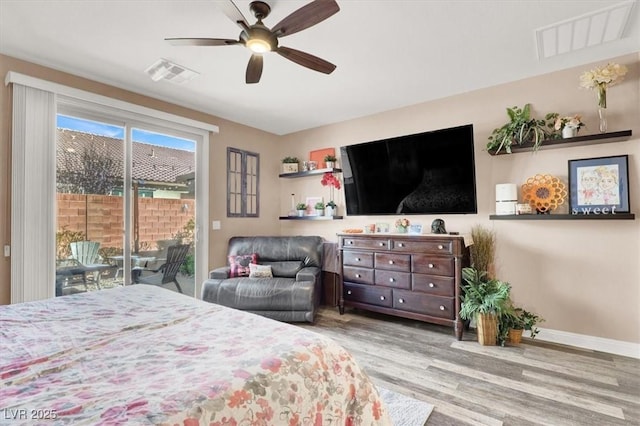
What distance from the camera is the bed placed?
2.58 feet

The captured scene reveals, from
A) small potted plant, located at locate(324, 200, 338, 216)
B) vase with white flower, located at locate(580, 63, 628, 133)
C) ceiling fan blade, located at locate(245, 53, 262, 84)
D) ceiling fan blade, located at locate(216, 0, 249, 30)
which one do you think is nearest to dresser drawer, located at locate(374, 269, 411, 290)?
small potted plant, located at locate(324, 200, 338, 216)

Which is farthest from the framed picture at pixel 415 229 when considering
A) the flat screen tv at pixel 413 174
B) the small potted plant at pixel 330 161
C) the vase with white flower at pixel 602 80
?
the vase with white flower at pixel 602 80

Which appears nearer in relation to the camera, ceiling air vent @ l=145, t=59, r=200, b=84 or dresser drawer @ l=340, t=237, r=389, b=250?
ceiling air vent @ l=145, t=59, r=200, b=84

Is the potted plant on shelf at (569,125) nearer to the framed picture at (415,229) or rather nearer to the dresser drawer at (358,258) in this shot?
the framed picture at (415,229)

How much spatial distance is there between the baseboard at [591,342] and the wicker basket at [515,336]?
0.30 m

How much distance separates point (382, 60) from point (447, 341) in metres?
2.77

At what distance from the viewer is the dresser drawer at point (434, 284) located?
3066 millimetres

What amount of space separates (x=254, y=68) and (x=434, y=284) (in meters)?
2.66

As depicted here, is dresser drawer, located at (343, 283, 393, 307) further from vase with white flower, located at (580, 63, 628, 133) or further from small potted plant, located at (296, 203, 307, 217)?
vase with white flower, located at (580, 63, 628, 133)

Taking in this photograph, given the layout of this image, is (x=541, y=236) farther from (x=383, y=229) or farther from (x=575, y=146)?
(x=383, y=229)

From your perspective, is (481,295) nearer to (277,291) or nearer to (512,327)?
(512,327)

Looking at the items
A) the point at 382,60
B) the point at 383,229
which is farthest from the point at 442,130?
the point at 383,229

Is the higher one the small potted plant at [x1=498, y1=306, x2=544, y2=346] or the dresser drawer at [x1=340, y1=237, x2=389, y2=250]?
the dresser drawer at [x1=340, y1=237, x2=389, y2=250]

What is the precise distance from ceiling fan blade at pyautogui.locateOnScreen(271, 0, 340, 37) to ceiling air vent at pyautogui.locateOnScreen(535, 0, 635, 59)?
5.68 ft
